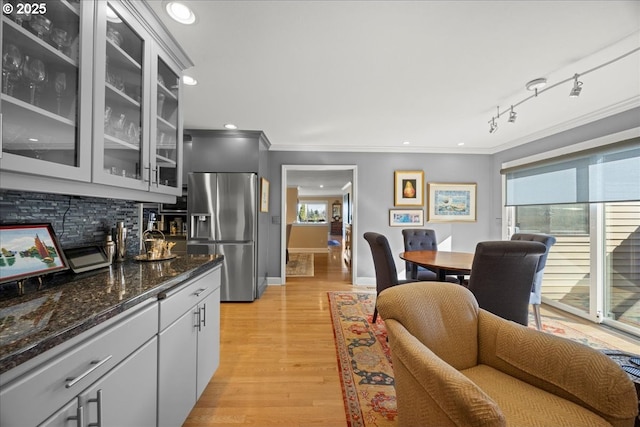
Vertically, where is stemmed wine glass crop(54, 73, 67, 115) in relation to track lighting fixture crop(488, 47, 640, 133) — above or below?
below

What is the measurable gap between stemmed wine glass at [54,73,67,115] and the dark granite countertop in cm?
77

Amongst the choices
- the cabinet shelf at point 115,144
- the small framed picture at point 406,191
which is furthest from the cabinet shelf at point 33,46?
the small framed picture at point 406,191

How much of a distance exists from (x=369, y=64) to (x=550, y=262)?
376 cm

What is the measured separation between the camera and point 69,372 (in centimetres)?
75

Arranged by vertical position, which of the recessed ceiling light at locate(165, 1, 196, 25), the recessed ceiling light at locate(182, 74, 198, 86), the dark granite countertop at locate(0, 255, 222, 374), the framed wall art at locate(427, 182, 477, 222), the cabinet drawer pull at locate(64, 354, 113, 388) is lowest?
the cabinet drawer pull at locate(64, 354, 113, 388)

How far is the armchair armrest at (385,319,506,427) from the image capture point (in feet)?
2.54

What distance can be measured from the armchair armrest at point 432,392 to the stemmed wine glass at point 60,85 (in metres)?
1.73

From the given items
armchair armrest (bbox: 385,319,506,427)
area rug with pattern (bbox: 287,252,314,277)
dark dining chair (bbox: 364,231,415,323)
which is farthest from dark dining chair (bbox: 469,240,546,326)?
area rug with pattern (bbox: 287,252,314,277)

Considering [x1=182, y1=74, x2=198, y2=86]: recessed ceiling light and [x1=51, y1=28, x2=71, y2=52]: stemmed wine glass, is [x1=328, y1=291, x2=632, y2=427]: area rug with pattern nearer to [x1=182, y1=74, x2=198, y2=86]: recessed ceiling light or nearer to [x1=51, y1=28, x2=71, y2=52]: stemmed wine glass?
[x1=51, y1=28, x2=71, y2=52]: stemmed wine glass

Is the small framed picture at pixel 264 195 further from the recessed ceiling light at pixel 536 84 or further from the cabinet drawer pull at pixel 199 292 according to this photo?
the recessed ceiling light at pixel 536 84

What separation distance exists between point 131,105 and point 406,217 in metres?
4.10

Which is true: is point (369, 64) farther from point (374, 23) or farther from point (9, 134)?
point (9, 134)

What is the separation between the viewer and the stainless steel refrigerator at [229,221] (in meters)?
3.54

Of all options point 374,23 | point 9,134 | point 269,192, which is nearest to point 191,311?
point 9,134
